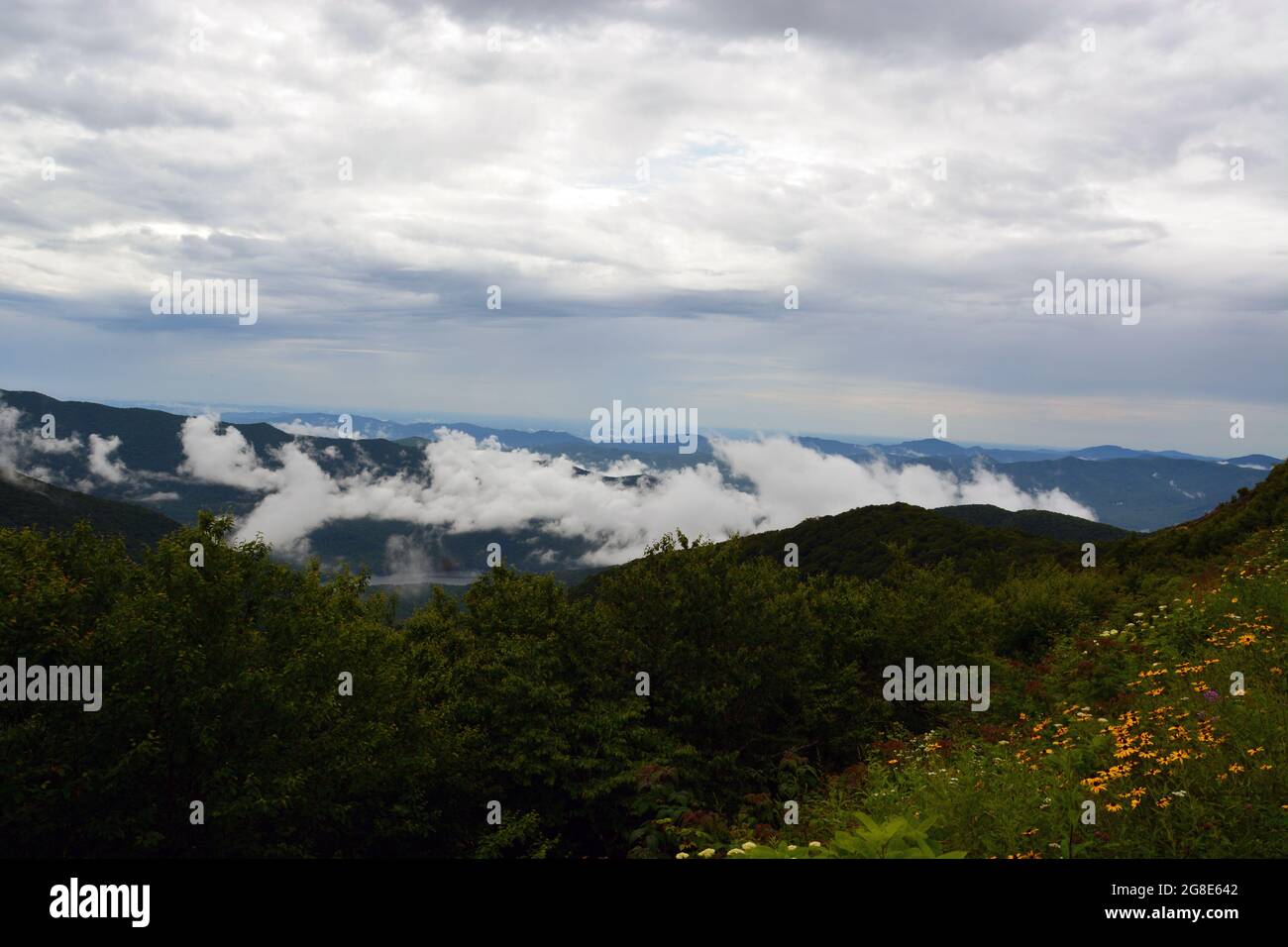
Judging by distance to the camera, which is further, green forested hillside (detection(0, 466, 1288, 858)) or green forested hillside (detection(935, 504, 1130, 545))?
green forested hillside (detection(935, 504, 1130, 545))

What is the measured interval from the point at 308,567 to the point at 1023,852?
2148 cm

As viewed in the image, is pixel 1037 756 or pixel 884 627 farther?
pixel 884 627

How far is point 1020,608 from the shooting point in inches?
877

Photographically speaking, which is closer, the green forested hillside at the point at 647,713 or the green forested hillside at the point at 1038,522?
the green forested hillside at the point at 647,713

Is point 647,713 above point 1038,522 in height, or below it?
below

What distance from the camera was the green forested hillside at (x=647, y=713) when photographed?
723 centimetres

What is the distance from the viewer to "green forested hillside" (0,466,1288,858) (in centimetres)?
723

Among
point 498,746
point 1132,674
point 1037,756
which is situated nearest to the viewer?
point 1037,756

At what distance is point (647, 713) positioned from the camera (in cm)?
2184

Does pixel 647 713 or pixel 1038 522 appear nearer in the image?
pixel 647 713
